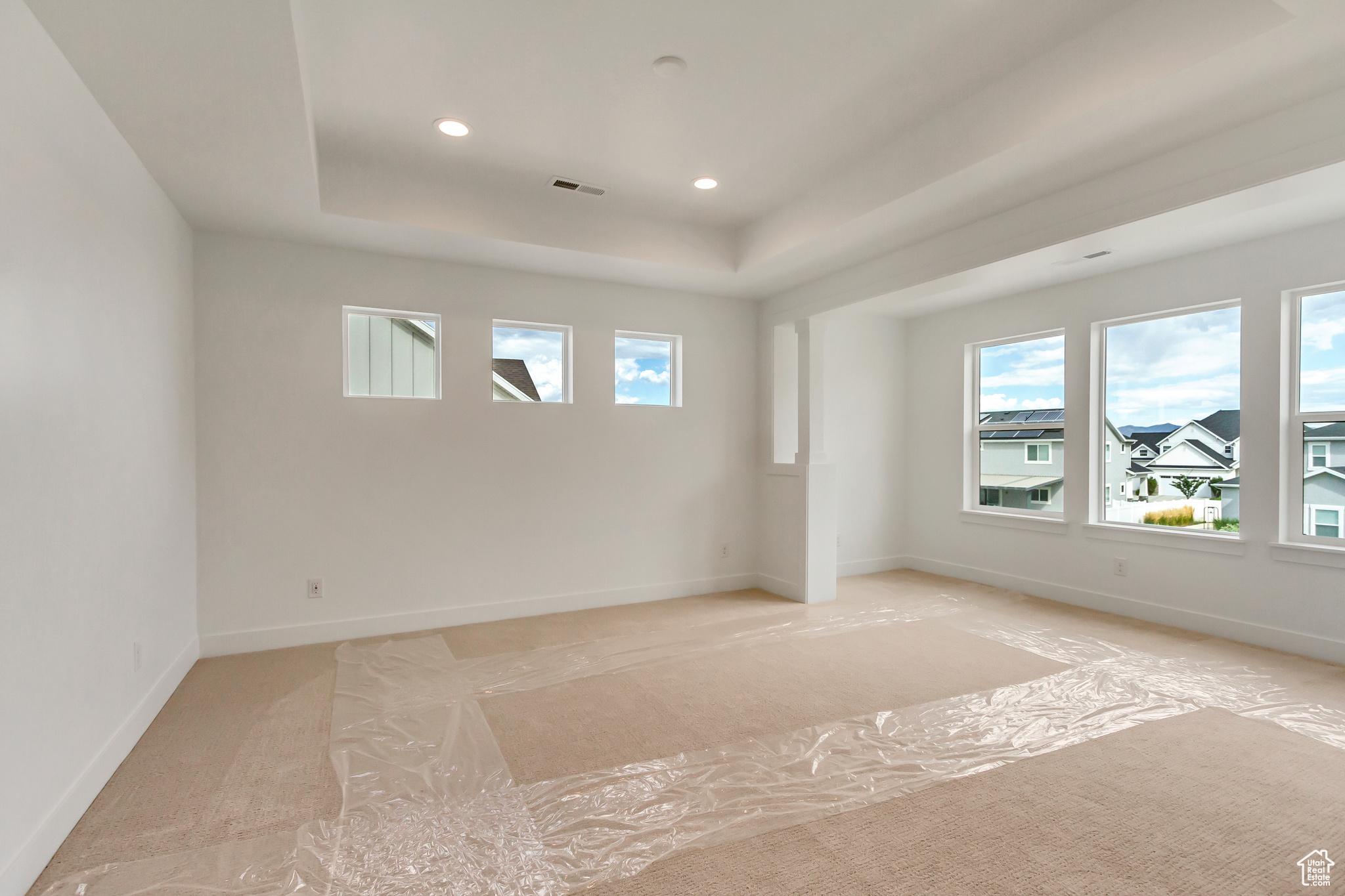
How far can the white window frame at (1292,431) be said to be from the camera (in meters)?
3.76

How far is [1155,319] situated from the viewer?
4.47 meters

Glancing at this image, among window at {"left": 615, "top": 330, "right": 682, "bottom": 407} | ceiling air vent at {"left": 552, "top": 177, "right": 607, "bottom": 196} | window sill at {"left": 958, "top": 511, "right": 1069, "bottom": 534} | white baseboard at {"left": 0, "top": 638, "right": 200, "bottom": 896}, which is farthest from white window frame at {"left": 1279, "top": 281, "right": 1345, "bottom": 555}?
white baseboard at {"left": 0, "top": 638, "right": 200, "bottom": 896}

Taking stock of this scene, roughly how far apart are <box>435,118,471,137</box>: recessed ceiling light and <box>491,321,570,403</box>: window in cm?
151

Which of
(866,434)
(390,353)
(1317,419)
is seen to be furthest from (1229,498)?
(390,353)

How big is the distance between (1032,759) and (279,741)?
10.0 feet

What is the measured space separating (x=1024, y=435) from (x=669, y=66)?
14.3 ft

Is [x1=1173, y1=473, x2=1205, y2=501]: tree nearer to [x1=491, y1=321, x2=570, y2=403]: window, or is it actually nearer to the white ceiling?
the white ceiling

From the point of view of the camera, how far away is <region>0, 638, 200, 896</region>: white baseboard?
169 centimetres

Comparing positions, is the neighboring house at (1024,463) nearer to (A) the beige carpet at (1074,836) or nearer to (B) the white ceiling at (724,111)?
(B) the white ceiling at (724,111)

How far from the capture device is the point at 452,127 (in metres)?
3.07

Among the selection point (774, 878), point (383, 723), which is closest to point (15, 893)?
point (383, 723)

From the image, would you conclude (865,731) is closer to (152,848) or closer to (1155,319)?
(152,848)

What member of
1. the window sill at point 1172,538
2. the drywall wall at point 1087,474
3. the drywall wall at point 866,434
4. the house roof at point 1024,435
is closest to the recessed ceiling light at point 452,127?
the drywall wall at point 866,434

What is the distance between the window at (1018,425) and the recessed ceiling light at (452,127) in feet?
15.2
